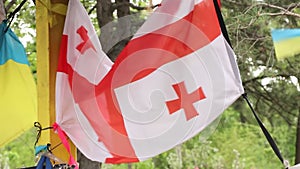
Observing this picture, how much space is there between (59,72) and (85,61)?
95 mm

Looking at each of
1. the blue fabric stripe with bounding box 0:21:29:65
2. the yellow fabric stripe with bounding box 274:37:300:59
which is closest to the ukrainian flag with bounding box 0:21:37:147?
the blue fabric stripe with bounding box 0:21:29:65

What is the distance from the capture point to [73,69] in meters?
1.84

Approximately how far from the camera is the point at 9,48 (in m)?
2.07

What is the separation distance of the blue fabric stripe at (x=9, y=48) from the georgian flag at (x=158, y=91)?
377mm

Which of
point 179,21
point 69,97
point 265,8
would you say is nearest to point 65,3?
point 69,97

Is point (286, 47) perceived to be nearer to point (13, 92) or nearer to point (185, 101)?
point (185, 101)

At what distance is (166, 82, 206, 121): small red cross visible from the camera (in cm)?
153

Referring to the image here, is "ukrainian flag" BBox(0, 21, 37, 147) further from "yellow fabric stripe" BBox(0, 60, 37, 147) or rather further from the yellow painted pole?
the yellow painted pole

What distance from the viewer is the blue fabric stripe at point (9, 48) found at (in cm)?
205

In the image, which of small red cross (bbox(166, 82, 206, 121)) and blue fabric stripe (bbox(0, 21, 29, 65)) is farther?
blue fabric stripe (bbox(0, 21, 29, 65))

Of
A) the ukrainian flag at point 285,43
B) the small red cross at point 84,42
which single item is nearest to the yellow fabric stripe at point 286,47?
the ukrainian flag at point 285,43

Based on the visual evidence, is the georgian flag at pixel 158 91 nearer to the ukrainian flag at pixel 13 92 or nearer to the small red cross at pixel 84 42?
the small red cross at pixel 84 42

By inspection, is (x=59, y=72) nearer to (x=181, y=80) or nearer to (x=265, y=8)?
(x=181, y=80)

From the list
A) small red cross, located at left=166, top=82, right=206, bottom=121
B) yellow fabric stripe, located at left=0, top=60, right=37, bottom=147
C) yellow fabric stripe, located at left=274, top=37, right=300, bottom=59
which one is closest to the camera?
small red cross, located at left=166, top=82, right=206, bottom=121
